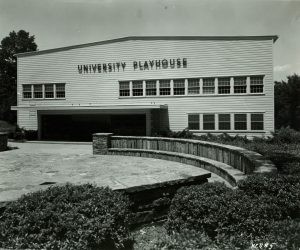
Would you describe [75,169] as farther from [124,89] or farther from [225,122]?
[225,122]

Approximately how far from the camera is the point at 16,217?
3945 mm

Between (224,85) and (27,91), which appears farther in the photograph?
(27,91)

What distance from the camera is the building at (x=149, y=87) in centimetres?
2170

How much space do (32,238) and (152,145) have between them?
12.3 meters

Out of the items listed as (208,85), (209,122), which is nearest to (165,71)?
(208,85)

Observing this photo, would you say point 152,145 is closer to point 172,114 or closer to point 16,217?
point 172,114

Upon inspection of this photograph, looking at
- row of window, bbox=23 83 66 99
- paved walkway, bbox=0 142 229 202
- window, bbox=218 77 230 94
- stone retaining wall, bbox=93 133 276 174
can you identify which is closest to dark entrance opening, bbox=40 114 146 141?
row of window, bbox=23 83 66 99

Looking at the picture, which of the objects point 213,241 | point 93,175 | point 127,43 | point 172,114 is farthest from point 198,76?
point 213,241

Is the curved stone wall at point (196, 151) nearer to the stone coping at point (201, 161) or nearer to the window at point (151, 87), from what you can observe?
the stone coping at point (201, 161)

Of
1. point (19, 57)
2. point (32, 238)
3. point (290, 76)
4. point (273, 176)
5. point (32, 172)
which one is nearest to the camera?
point (32, 238)

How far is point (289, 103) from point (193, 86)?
50.5 metres

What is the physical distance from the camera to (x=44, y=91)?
87.9 feet

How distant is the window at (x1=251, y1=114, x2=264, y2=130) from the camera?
2161 cm

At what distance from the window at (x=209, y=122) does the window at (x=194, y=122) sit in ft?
1.66
